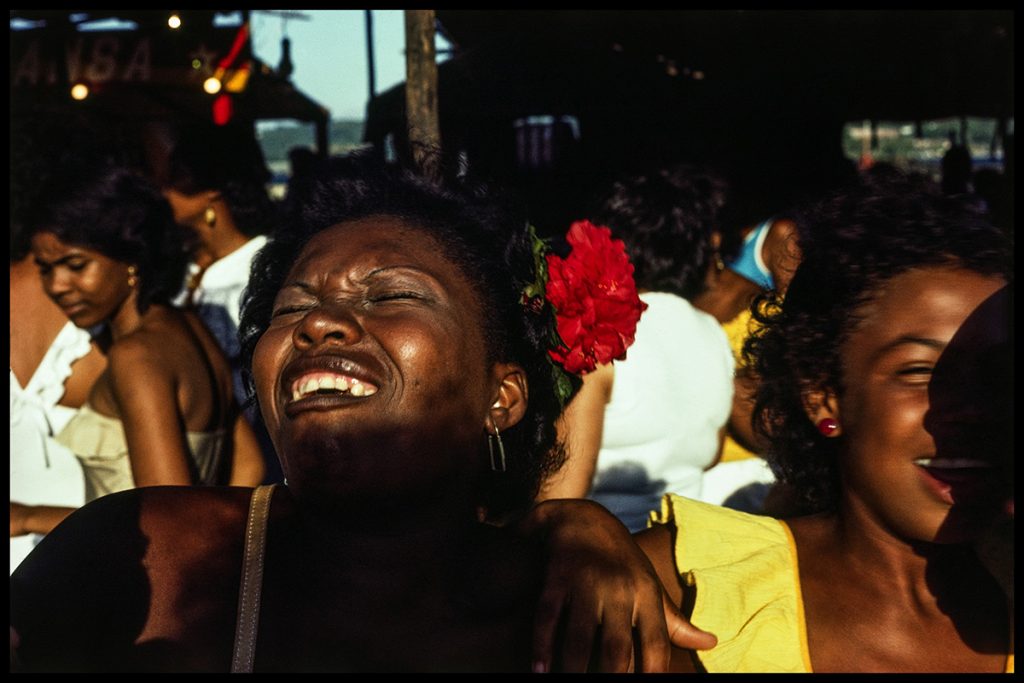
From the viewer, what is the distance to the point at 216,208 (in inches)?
192

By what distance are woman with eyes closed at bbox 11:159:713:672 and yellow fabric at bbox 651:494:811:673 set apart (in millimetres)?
214

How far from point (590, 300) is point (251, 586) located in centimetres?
87

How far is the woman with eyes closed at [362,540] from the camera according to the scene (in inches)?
64.6

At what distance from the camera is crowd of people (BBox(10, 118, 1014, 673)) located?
166 cm

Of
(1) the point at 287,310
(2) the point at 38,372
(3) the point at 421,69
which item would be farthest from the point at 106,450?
(3) the point at 421,69

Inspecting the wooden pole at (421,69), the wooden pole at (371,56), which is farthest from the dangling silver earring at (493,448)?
the wooden pole at (371,56)

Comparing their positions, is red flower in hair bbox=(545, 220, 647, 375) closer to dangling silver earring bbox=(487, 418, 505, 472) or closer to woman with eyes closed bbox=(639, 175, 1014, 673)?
dangling silver earring bbox=(487, 418, 505, 472)

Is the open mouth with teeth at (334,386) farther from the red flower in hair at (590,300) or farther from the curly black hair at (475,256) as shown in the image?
the red flower in hair at (590,300)

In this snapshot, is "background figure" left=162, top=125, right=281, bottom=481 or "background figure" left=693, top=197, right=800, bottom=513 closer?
"background figure" left=693, top=197, right=800, bottom=513

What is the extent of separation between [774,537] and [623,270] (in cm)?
64

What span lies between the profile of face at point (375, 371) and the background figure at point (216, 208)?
2.96 m

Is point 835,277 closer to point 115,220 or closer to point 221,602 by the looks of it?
point 221,602

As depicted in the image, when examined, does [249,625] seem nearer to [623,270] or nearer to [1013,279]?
[623,270]

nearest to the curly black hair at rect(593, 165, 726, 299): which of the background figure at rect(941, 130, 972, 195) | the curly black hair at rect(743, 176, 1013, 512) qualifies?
the curly black hair at rect(743, 176, 1013, 512)
